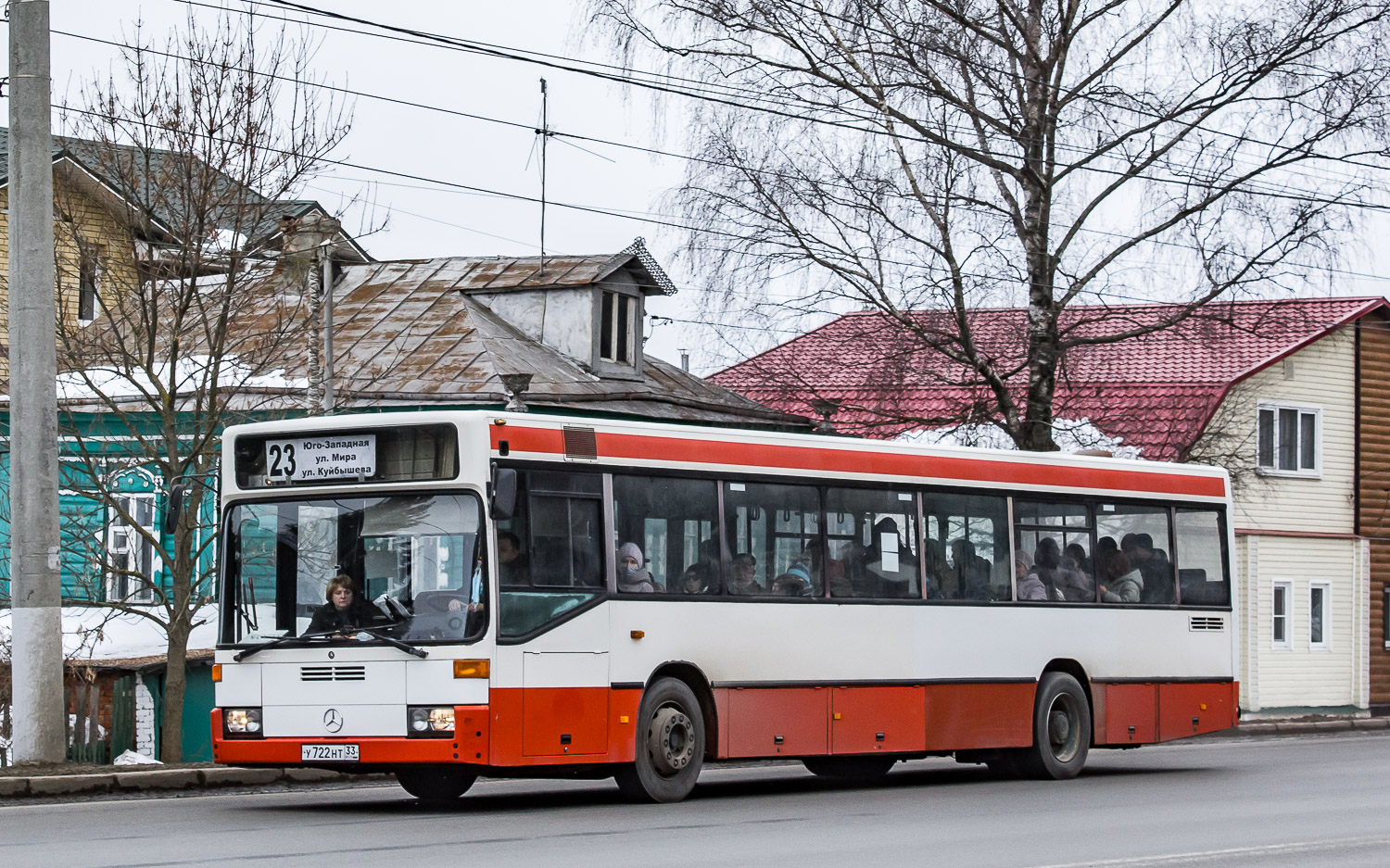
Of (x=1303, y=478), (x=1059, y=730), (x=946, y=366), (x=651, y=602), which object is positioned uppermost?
(x=946, y=366)

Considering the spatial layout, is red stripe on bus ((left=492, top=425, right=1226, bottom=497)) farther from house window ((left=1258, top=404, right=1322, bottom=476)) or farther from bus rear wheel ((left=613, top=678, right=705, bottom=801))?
house window ((left=1258, top=404, right=1322, bottom=476))

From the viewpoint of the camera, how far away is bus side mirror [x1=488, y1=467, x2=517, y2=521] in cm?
1286

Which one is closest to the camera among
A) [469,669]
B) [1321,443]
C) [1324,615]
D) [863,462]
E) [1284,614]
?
[469,669]

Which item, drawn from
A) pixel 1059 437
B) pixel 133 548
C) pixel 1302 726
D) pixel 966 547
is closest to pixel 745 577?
pixel 966 547

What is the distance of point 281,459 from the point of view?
45.4 ft

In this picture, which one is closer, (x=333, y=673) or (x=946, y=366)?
(x=333, y=673)

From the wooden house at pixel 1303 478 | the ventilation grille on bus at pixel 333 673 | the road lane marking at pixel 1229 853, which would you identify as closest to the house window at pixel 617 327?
the wooden house at pixel 1303 478

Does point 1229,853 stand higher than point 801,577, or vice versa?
point 801,577

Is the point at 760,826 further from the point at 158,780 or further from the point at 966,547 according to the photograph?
the point at 158,780

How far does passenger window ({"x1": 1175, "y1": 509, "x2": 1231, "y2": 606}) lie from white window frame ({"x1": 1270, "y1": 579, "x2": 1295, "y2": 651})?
19408 mm

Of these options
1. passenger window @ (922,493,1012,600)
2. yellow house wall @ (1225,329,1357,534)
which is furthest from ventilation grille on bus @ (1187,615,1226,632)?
yellow house wall @ (1225,329,1357,534)

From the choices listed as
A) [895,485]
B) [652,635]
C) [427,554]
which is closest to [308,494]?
[427,554]

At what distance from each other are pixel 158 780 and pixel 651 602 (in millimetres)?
4505

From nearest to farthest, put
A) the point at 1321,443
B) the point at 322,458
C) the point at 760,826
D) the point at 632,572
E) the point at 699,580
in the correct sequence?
the point at 760,826, the point at 322,458, the point at 632,572, the point at 699,580, the point at 1321,443
